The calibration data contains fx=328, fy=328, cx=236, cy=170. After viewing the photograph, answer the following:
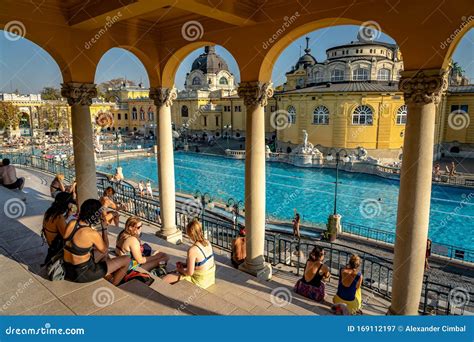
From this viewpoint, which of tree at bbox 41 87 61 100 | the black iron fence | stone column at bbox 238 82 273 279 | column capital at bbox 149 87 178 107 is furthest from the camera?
tree at bbox 41 87 61 100

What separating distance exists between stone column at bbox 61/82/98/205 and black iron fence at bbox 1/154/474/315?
288 cm

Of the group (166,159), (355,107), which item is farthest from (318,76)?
(166,159)

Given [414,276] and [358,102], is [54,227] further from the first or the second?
[358,102]

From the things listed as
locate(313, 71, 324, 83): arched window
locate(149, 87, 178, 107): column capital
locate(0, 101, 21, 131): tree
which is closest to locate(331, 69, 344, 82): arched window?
locate(313, 71, 324, 83): arched window

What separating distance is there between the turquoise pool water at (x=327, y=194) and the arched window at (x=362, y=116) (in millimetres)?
7916

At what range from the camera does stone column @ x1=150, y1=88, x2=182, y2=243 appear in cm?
844

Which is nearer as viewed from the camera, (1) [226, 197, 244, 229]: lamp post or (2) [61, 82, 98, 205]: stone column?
(2) [61, 82, 98, 205]: stone column

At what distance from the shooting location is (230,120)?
57.3 meters

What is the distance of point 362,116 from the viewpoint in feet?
117

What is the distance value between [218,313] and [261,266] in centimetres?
276

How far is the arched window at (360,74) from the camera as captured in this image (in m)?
40.5

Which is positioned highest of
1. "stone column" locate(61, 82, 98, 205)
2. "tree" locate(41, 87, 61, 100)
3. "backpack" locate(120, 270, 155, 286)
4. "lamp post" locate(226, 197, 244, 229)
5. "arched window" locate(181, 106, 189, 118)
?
"tree" locate(41, 87, 61, 100)

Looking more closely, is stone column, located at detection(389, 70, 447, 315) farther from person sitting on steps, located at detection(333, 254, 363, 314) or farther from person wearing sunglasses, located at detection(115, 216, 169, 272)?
person wearing sunglasses, located at detection(115, 216, 169, 272)
